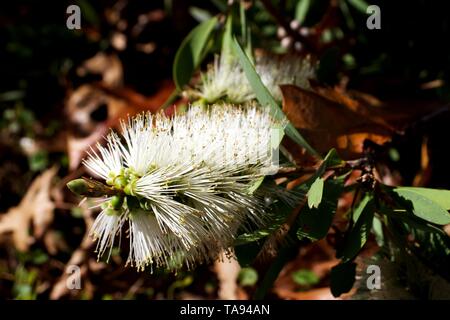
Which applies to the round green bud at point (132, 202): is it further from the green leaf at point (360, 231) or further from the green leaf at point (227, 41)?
the green leaf at point (227, 41)

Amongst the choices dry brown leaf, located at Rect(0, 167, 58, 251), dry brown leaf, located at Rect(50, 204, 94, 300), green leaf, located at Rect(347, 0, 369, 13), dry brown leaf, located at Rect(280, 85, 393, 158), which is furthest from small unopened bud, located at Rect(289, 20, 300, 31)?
dry brown leaf, located at Rect(0, 167, 58, 251)

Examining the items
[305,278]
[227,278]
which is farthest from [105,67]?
[305,278]

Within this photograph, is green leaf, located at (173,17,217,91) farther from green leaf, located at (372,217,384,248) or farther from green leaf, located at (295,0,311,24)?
green leaf, located at (372,217,384,248)

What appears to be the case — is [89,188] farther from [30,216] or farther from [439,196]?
[30,216]

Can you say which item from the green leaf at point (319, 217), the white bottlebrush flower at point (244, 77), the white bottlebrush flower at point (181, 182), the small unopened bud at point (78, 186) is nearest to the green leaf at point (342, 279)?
the green leaf at point (319, 217)

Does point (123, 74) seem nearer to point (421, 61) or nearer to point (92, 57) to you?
point (92, 57)

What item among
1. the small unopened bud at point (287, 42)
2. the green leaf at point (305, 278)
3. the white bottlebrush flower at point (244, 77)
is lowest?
the green leaf at point (305, 278)
